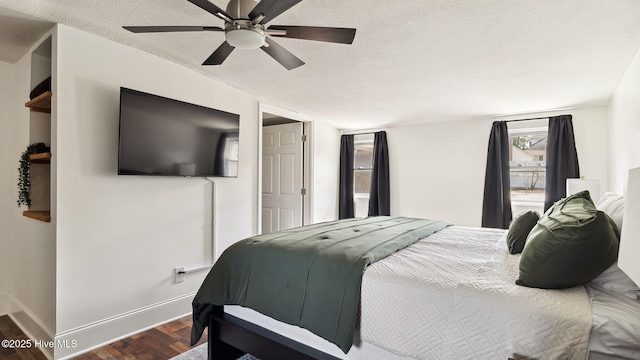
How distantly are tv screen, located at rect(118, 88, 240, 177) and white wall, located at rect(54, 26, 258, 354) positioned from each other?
0.54 ft

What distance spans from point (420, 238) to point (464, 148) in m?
2.83

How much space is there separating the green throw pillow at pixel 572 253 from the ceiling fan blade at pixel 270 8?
1.47 metres

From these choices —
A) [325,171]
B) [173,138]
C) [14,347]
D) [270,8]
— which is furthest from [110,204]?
[325,171]

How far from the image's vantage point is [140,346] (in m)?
2.21

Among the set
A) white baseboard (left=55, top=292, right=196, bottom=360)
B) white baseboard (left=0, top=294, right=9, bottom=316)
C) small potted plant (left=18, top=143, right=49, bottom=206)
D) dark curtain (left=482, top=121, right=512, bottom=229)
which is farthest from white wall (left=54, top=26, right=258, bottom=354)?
dark curtain (left=482, top=121, right=512, bottom=229)

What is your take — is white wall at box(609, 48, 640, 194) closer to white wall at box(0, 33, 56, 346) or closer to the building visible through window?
the building visible through window

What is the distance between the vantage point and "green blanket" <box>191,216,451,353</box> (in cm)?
144

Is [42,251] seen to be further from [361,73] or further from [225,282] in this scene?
[361,73]

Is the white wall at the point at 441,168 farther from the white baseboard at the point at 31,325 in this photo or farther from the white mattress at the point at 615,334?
the white baseboard at the point at 31,325

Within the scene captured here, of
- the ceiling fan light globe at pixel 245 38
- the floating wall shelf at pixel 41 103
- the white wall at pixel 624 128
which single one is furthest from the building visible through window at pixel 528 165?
the floating wall shelf at pixel 41 103

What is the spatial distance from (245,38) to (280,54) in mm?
320

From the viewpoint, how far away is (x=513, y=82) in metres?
2.91

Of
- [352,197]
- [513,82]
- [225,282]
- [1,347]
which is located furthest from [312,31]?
[352,197]

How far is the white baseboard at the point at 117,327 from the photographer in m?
2.05
